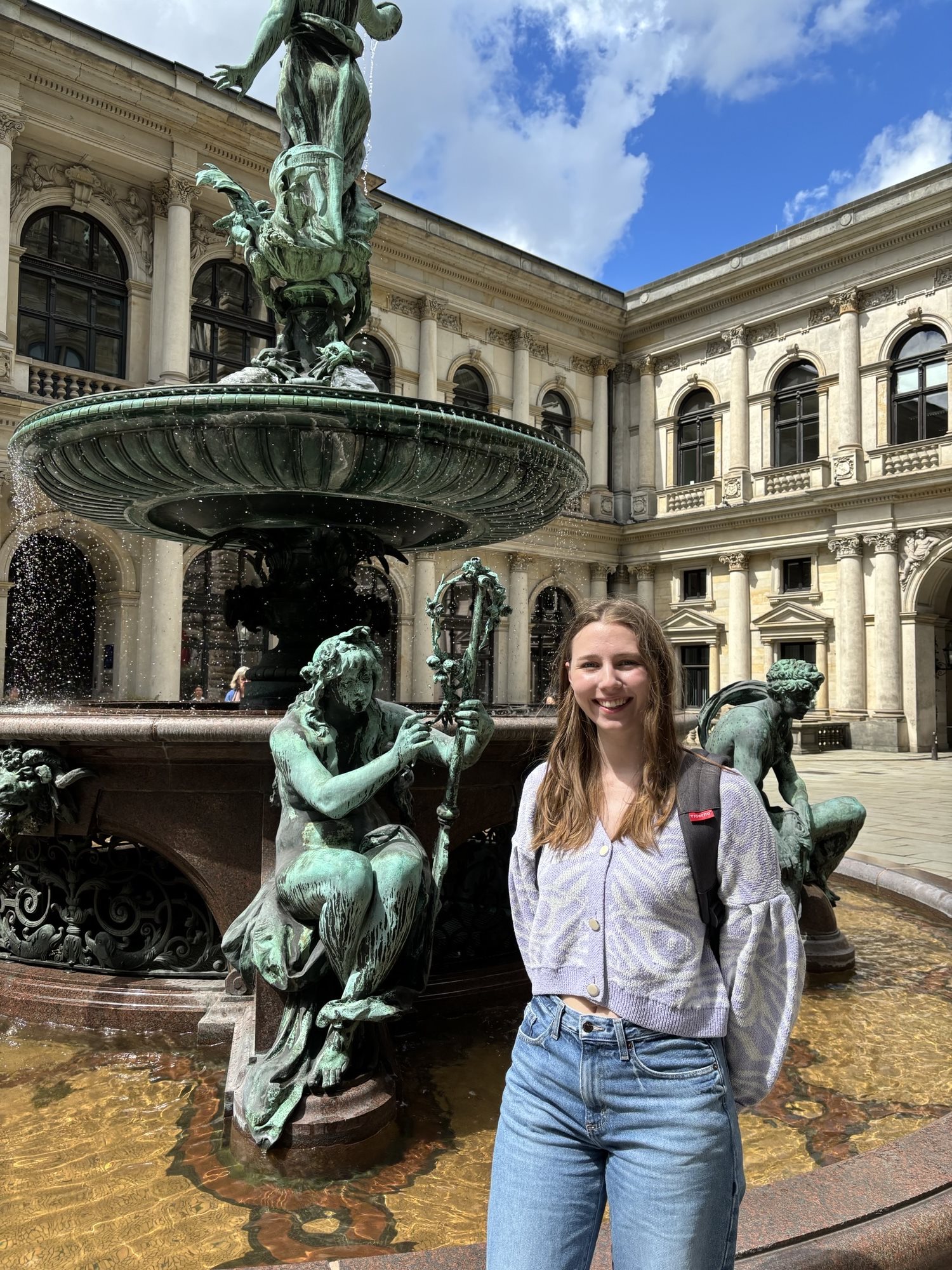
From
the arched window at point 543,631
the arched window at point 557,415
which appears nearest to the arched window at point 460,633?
the arched window at point 543,631

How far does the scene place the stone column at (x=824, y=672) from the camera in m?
25.2

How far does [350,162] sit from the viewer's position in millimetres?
5625

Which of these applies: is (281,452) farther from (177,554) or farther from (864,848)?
(177,554)

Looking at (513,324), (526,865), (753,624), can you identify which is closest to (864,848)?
(526,865)

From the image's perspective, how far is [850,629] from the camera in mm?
24562

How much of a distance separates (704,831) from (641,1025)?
1.07ft

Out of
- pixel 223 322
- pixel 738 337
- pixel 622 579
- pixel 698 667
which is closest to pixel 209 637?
pixel 223 322

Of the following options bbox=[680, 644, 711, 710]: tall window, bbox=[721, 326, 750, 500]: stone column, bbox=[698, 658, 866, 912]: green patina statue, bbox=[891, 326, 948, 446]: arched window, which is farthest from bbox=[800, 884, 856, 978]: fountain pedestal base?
bbox=[721, 326, 750, 500]: stone column

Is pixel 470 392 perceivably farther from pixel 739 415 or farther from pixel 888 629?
pixel 888 629

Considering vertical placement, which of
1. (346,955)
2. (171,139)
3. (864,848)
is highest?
(171,139)

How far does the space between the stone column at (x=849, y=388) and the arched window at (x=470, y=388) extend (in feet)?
34.4

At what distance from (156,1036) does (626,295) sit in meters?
32.2

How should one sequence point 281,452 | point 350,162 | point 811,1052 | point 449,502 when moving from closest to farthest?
point 811,1052 → point 281,452 → point 449,502 → point 350,162

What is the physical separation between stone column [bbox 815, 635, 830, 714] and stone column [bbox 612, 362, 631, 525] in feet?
29.4
